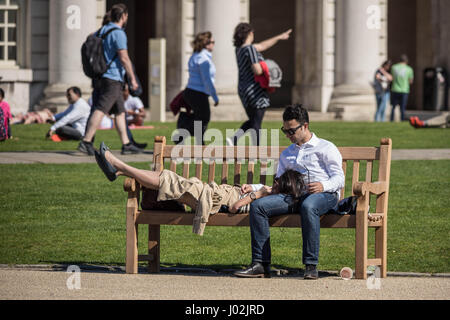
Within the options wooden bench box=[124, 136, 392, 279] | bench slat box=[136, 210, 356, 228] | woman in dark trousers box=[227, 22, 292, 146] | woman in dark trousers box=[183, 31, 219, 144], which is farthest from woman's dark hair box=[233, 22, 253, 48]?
bench slat box=[136, 210, 356, 228]

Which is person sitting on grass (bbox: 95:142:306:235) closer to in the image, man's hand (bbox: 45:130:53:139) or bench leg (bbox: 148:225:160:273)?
bench leg (bbox: 148:225:160:273)

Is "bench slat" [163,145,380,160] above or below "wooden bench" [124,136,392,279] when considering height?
above

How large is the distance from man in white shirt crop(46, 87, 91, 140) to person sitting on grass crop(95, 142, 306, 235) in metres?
9.45

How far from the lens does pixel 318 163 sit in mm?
7754

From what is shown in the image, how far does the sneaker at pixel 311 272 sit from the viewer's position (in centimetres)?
729

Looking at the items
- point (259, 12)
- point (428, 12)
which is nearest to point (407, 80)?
point (428, 12)

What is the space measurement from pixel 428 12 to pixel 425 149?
17.2 metres

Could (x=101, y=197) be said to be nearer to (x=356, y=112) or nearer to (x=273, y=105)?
(x=356, y=112)

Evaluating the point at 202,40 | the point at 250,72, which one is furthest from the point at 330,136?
the point at 250,72

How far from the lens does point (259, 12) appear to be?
35.3 metres

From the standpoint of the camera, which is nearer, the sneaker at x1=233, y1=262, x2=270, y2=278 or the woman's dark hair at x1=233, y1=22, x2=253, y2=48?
the sneaker at x1=233, y1=262, x2=270, y2=278

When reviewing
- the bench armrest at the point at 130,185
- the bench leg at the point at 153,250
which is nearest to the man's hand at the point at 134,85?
the bench leg at the point at 153,250

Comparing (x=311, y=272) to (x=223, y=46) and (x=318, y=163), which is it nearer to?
(x=318, y=163)

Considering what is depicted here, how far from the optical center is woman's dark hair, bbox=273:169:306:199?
7598mm
